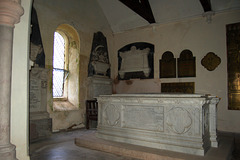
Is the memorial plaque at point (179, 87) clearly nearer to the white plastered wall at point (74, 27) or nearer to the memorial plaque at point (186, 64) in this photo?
the memorial plaque at point (186, 64)

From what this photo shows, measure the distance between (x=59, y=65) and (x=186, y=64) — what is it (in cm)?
397

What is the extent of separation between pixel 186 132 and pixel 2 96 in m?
2.53

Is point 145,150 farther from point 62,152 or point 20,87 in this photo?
point 20,87

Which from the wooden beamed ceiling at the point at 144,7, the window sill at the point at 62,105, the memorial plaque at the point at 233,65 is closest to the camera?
the memorial plaque at the point at 233,65

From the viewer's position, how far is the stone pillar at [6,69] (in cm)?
211

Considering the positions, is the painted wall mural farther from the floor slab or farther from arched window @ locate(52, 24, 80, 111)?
the floor slab

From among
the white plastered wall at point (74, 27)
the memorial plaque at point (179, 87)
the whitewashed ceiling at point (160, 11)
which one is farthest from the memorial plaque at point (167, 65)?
the white plastered wall at point (74, 27)

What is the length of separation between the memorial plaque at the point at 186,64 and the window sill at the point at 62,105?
3497 millimetres

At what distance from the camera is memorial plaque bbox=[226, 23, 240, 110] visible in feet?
17.7

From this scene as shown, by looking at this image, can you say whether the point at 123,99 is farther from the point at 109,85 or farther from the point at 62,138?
the point at 109,85

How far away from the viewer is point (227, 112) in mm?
5543

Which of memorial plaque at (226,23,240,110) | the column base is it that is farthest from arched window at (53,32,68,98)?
memorial plaque at (226,23,240,110)

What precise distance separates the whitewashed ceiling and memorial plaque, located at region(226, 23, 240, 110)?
2.26 feet

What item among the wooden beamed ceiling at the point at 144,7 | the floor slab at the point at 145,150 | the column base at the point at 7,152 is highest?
the wooden beamed ceiling at the point at 144,7
